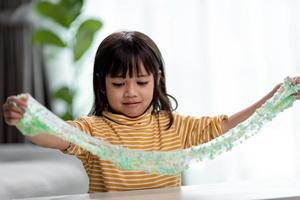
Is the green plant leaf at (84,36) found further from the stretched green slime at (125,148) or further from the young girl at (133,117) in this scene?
the stretched green slime at (125,148)

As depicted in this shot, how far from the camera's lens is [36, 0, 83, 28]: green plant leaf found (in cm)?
318

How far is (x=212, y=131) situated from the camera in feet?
3.63

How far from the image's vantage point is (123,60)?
102 cm

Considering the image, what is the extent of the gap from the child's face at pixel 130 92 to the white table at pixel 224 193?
19 centimetres

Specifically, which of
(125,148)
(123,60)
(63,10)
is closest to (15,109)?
(125,148)

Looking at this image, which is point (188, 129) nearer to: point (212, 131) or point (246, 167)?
point (212, 131)

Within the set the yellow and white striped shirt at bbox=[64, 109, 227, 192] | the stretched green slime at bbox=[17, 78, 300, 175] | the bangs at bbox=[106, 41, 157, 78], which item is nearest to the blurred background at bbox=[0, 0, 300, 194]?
the yellow and white striped shirt at bbox=[64, 109, 227, 192]

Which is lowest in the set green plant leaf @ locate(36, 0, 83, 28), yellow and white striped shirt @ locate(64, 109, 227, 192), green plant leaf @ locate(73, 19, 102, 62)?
yellow and white striped shirt @ locate(64, 109, 227, 192)

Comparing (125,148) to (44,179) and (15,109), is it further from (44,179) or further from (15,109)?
(44,179)

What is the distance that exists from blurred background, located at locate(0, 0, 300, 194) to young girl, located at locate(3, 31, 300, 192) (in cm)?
99

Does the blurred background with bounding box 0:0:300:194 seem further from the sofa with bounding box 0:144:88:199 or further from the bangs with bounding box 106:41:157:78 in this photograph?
the bangs with bounding box 106:41:157:78

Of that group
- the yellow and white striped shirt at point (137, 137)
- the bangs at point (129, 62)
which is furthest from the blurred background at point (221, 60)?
the bangs at point (129, 62)

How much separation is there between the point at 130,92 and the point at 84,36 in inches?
83.8

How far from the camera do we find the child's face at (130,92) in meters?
1.02
